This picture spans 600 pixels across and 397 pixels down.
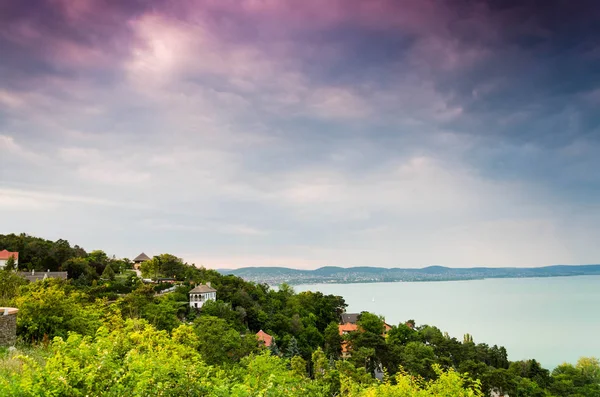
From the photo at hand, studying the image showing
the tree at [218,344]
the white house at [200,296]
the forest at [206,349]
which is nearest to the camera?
the forest at [206,349]

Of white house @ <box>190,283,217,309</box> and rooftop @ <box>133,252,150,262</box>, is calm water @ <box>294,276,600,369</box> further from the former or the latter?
rooftop @ <box>133,252,150,262</box>

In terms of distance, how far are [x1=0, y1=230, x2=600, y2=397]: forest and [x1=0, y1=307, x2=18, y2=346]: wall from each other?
2.67ft

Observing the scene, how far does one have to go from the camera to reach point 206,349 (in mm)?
25625

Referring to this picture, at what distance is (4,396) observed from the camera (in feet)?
19.8

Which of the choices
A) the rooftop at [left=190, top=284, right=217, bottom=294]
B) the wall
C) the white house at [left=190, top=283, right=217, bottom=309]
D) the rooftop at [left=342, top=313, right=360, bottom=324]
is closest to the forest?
the wall

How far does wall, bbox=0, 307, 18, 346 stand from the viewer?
15531mm

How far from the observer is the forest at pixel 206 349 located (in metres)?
7.77

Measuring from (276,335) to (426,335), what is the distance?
2299 cm

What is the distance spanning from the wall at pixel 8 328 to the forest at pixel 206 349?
81cm

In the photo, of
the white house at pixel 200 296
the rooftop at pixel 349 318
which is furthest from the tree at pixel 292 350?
the rooftop at pixel 349 318

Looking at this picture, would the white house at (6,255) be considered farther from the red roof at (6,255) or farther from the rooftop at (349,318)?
the rooftop at (349,318)

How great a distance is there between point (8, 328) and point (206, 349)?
12262 mm

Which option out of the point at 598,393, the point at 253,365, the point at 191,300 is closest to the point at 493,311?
the point at 598,393

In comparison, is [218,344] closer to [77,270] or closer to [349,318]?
[77,270]
